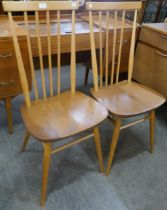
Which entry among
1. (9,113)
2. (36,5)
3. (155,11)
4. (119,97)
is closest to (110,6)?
(36,5)

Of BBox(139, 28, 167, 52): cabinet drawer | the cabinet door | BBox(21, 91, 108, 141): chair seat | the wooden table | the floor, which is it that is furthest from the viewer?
the cabinet door

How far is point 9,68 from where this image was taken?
1.44 meters

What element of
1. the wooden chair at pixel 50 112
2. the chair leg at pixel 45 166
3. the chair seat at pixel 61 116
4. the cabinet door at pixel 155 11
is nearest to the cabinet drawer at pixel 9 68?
the wooden chair at pixel 50 112

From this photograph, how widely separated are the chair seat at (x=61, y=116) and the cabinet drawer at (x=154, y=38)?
0.80 metres

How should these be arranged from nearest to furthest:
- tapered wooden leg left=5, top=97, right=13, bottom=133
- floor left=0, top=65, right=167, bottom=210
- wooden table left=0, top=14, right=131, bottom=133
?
floor left=0, top=65, right=167, bottom=210 < wooden table left=0, top=14, right=131, bottom=133 < tapered wooden leg left=5, top=97, right=13, bottom=133

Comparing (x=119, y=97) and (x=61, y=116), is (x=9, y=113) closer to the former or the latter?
(x=61, y=116)

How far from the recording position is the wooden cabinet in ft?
5.72

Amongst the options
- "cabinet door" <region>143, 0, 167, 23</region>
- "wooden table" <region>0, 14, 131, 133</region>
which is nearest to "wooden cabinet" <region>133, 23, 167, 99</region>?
"wooden table" <region>0, 14, 131, 133</region>

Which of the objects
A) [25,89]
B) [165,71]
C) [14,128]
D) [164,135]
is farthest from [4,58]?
[164,135]

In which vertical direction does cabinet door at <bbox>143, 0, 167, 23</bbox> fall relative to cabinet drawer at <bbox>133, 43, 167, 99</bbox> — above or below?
above

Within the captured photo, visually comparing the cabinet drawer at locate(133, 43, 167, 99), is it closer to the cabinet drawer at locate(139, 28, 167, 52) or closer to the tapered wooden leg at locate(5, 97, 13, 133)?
the cabinet drawer at locate(139, 28, 167, 52)

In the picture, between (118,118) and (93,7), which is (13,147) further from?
(93,7)

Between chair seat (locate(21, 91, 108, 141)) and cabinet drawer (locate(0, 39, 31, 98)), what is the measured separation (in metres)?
0.30

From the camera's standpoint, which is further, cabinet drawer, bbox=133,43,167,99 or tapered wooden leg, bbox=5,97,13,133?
cabinet drawer, bbox=133,43,167,99
